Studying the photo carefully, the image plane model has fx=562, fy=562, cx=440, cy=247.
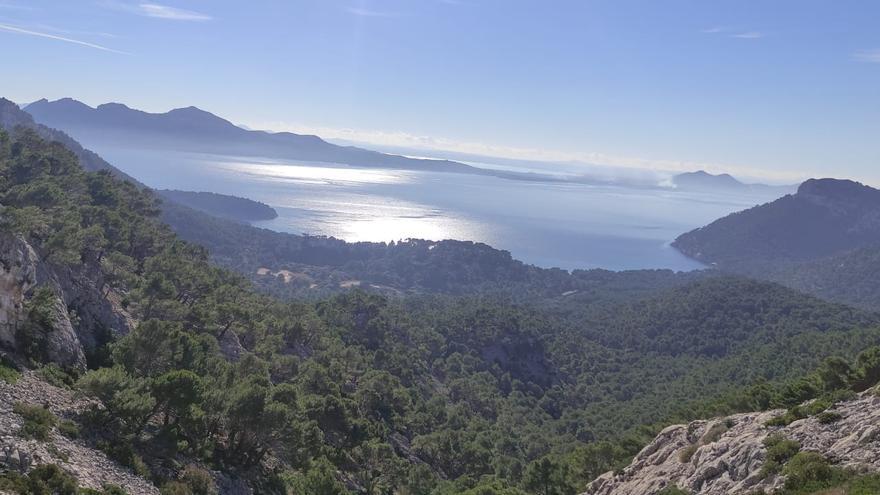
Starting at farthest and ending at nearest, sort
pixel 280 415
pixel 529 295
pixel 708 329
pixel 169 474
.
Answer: pixel 529 295, pixel 708 329, pixel 280 415, pixel 169 474

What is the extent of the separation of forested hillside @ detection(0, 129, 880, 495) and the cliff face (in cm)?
14

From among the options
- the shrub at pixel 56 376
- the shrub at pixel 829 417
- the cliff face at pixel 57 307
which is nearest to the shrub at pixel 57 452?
the shrub at pixel 56 376

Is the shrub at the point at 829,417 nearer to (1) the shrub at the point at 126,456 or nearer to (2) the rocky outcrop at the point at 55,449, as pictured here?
(2) the rocky outcrop at the point at 55,449

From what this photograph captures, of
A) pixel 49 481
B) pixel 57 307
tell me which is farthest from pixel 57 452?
pixel 57 307

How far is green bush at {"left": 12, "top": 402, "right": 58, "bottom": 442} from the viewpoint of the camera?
16359 millimetres

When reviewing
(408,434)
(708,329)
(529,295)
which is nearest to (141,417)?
(408,434)

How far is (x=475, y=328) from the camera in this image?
→ 289 feet

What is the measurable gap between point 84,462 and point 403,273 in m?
140

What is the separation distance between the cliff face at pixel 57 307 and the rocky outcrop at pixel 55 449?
2727 mm

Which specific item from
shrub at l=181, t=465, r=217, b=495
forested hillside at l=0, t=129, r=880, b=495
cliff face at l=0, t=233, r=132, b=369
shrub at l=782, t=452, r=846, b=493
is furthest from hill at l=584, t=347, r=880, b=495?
cliff face at l=0, t=233, r=132, b=369

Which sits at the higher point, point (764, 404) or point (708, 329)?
point (764, 404)

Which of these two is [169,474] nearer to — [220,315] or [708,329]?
[220,315]

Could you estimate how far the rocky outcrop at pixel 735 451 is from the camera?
1475cm

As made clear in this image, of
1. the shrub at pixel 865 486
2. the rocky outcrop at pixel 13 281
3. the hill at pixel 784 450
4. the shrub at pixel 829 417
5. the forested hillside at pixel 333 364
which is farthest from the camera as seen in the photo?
the forested hillside at pixel 333 364
